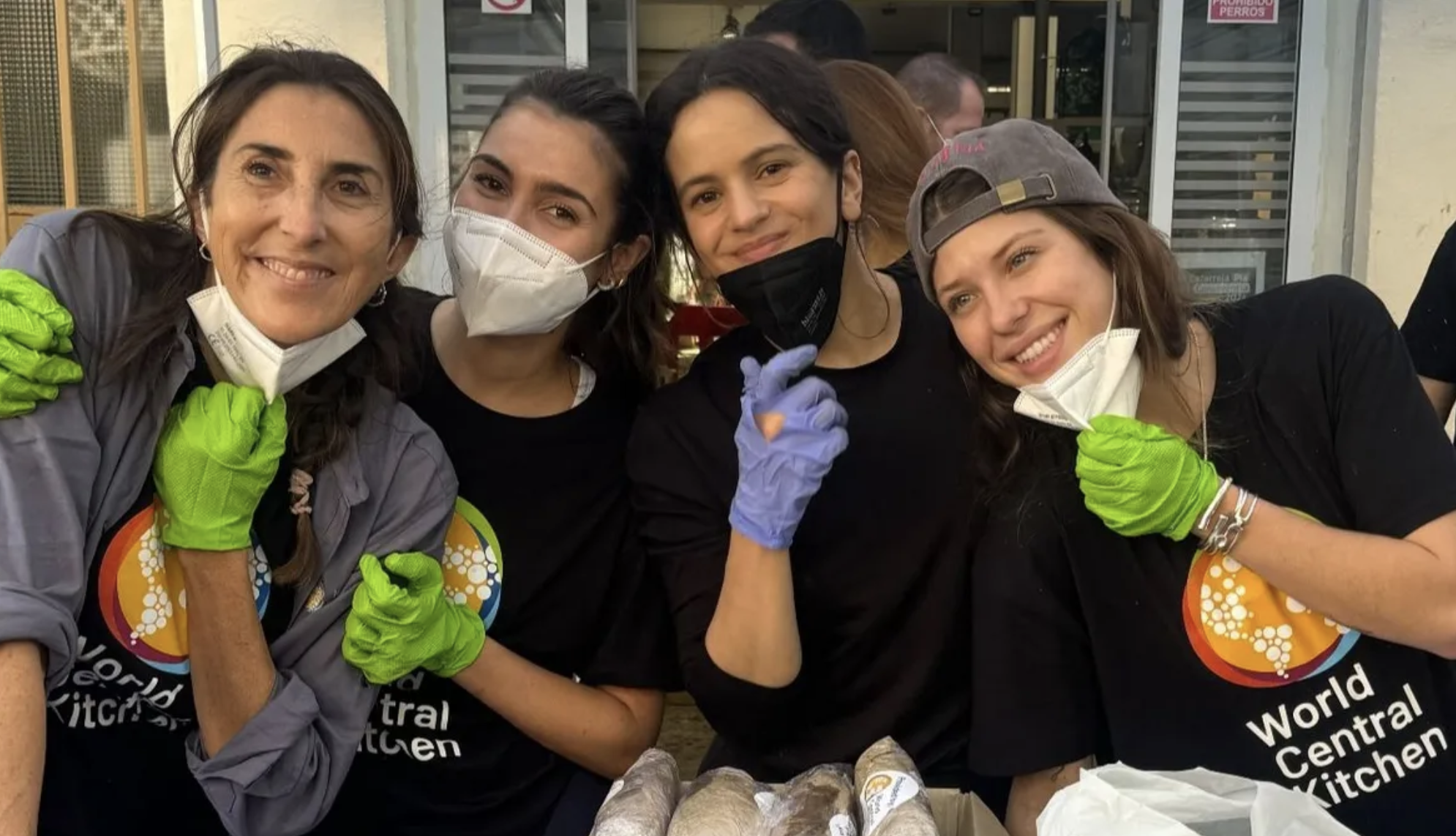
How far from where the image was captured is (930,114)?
12.9 feet

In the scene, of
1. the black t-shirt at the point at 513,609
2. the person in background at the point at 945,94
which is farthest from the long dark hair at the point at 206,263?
the person in background at the point at 945,94

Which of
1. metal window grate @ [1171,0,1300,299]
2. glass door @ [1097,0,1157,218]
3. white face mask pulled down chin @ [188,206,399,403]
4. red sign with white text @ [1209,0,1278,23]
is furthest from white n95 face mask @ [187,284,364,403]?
red sign with white text @ [1209,0,1278,23]

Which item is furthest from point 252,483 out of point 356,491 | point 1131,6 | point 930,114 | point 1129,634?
point 1131,6

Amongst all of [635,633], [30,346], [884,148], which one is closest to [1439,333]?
[884,148]

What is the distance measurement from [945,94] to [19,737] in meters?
3.44

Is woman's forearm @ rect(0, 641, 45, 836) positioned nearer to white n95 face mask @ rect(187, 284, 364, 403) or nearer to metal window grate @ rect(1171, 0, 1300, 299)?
white n95 face mask @ rect(187, 284, 364, 403)

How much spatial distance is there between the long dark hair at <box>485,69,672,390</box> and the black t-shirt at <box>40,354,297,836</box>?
27.2 inches

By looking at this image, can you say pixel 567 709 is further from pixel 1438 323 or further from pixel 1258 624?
pixel 1438 323

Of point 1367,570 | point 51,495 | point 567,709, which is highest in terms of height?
point 51,495

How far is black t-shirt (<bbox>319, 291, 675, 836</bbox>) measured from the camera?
6.54 ft

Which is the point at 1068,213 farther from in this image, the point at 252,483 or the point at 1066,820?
the point at 252,483

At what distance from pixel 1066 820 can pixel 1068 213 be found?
89 cm

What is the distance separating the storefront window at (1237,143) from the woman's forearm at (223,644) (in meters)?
4.32

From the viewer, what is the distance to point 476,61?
474 cm
